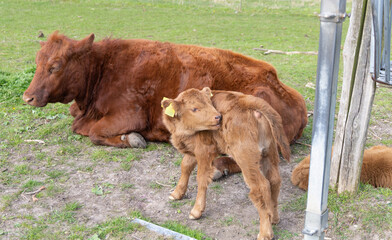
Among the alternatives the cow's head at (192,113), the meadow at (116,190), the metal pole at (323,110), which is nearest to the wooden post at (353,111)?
the meadow at (116,190)

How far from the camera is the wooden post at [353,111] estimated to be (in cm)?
424

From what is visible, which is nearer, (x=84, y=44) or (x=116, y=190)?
(x=116, y=190)

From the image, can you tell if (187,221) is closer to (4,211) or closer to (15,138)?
(4,211)

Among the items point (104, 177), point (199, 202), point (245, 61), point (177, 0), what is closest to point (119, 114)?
point (104, 177)

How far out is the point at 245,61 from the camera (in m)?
6.54

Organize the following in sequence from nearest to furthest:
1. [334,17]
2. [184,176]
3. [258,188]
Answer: [334,17] → [258,188] → [184,176]

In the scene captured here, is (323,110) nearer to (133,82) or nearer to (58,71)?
(133,82)

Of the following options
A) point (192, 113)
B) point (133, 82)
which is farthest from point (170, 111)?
point (133, 82)

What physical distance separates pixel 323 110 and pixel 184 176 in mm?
2084

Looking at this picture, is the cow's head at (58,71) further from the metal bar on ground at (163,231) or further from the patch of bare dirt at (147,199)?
the metal bar on ground at (163,231)

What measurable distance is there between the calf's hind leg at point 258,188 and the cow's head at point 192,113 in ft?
1.50

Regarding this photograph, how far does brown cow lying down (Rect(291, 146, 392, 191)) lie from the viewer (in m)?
4.83

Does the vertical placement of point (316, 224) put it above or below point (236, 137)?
below

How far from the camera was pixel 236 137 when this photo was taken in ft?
13.5
